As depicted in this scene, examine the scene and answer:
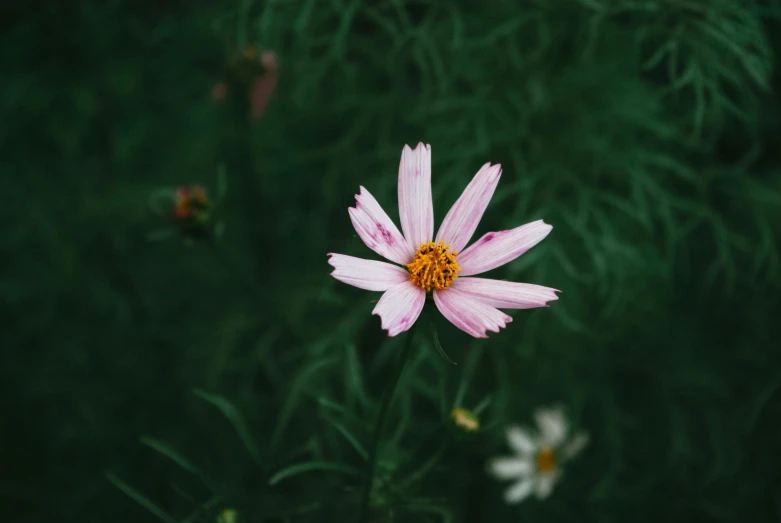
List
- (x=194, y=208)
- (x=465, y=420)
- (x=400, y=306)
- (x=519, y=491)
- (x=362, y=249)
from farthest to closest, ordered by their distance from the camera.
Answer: (x=362, y=249) → (x=519, y=491) → (x=194, y=208) → (x=465, y=420) → (x=400, y=306)

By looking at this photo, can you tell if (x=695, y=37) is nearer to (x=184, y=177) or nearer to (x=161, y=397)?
(x=184, y=177)

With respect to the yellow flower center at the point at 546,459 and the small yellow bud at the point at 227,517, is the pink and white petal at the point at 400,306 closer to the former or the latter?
the small yellow bud at the point at 227,517

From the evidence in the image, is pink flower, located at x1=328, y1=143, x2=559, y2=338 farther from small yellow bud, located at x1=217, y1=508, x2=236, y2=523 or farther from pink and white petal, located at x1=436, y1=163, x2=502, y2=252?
small yellow bud, located at x1=217, y1=508, x2=236, y2=523

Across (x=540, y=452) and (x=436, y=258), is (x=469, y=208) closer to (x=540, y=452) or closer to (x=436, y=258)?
(x=436, y=258)

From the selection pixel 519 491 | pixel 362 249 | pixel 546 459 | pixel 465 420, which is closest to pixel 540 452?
pixel 546 459

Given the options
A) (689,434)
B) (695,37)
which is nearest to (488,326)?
(695,37)

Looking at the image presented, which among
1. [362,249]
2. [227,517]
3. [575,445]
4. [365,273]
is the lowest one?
[227,517]
